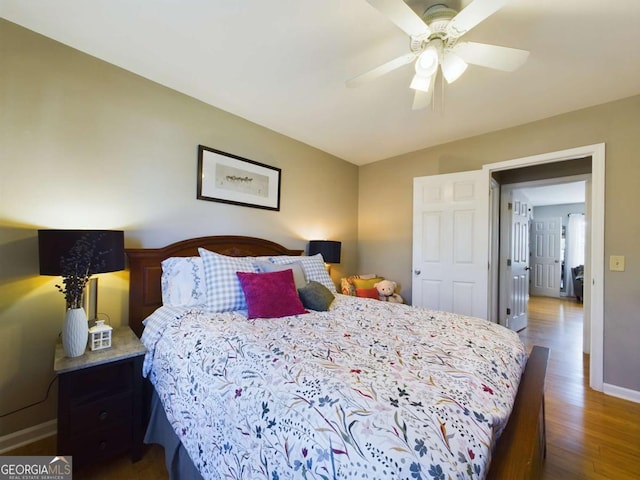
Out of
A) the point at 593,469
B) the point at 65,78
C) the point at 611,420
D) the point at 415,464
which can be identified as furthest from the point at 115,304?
the point at 611,420

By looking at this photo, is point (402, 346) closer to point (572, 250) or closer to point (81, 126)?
point (81, 126)

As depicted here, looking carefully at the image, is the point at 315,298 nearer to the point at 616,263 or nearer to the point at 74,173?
the point at 74,173

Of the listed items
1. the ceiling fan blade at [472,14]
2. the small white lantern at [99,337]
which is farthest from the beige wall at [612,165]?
the small white lantern at [99,337]

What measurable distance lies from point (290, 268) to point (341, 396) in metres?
1.45

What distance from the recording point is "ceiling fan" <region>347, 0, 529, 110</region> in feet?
3.96

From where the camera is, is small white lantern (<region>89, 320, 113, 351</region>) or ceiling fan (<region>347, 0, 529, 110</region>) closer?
ceiling fan (<region>347, 0, 529, 110</region>)

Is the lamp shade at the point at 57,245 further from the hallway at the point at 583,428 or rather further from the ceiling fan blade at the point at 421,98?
the hallway at the point at 583,428

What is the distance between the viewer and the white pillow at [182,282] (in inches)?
75.7

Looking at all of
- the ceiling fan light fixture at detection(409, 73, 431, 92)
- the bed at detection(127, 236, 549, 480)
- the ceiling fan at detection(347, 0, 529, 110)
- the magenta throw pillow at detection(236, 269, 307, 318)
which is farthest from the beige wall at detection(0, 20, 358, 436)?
the ceiling fan light fixture at detection(409, 73, 431, 92)

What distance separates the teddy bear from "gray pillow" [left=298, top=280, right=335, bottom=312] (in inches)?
58.3

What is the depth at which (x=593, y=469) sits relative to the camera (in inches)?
59.7

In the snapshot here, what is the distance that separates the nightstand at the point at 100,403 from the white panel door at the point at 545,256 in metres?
8.61

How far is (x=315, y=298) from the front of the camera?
80.1 inches

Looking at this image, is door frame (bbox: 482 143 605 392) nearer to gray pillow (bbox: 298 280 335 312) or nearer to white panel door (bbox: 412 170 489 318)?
white panel door (bbox: 412 170 489 318)
